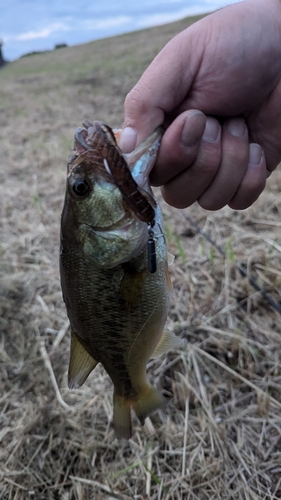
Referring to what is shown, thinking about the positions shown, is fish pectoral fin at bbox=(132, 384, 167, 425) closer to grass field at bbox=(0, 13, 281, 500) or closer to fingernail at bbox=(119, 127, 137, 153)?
grass field at bbox=(0, 13, 281, 500)

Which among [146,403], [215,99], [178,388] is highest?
[215,99]

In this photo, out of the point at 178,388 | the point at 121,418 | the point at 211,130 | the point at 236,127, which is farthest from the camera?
the point at 178,388

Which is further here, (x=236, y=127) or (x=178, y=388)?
(x=178, y=388)

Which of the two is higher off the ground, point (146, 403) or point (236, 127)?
point (236, 127)

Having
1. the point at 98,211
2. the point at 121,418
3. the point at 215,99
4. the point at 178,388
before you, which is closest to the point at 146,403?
the point at 121,418

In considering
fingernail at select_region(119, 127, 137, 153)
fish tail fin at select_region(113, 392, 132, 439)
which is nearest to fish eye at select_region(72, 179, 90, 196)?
fingernail at select_region(119, 127, 137, 153)

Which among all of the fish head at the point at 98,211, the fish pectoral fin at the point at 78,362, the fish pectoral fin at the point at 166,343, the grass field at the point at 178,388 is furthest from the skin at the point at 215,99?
the grass field at the point at 178,388

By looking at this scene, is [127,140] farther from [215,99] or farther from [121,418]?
[121,418]

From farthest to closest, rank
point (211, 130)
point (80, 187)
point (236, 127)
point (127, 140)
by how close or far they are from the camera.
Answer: point (236, 127) < point (211, 130) < point (127, 140) < point (80, 187)
